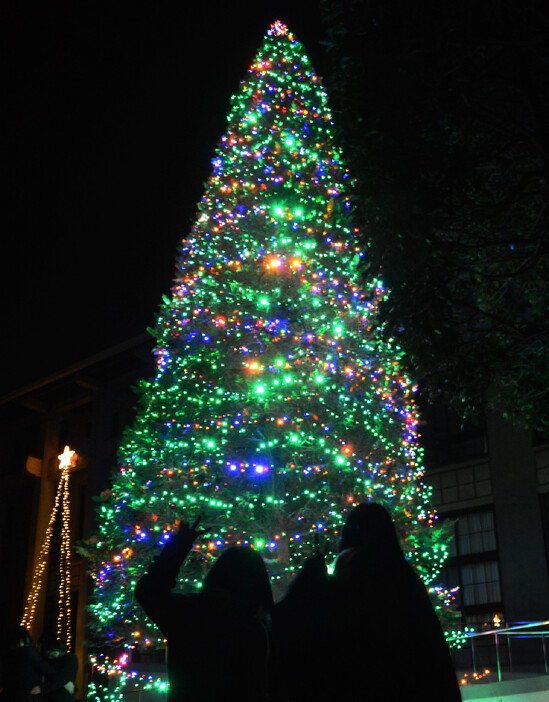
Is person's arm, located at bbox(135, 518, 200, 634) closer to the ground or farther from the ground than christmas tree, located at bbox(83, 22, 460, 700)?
closer to the ground

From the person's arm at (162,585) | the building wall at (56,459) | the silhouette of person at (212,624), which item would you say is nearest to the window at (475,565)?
the building wall at (56,459)

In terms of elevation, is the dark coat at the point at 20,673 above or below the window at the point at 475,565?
below

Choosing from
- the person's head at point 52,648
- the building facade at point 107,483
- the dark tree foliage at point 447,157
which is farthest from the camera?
the building facade at point 107,483

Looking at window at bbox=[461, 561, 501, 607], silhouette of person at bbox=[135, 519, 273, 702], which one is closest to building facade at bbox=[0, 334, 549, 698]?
window at bbox=[461, 561, 501, 607]

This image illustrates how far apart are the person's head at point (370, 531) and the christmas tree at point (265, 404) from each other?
860cm

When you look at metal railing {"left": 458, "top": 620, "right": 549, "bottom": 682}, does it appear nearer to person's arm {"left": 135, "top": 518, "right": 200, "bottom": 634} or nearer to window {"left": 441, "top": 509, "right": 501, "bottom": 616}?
window {"left": 441, "top": 509, "right": 501, "bottom": 616}

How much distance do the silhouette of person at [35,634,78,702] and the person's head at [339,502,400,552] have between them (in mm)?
6883

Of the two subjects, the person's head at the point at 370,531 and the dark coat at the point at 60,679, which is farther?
the dark coat at the point at 60,679

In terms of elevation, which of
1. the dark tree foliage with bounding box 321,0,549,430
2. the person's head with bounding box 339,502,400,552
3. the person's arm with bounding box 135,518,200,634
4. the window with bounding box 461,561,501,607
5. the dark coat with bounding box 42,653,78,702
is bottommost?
the dark coat with bounding box 42,653,78,702

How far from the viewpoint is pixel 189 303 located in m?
13.0

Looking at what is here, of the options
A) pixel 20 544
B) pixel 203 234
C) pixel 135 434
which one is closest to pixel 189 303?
pixel 203 234

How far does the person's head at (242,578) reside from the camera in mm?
3250

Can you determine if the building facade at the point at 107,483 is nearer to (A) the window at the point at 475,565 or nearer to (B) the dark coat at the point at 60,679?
(A) the window at the point at 475,565

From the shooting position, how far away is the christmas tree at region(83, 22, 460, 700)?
11820 millimetres
